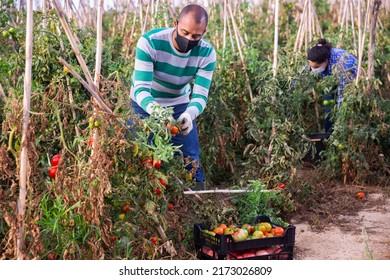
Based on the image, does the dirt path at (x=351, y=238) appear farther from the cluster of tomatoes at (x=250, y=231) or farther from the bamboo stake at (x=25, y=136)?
the bamboo stake at (x=25, y=136)

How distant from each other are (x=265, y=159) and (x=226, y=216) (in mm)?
899

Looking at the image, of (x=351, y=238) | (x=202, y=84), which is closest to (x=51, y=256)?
(x=202, y=84)

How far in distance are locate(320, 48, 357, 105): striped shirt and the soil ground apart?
2.45ft

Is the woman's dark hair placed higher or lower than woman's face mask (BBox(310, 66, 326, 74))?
higher

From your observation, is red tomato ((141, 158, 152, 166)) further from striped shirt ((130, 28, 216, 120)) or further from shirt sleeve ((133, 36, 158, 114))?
shirt sleeve ((133, 36, 158, 114))

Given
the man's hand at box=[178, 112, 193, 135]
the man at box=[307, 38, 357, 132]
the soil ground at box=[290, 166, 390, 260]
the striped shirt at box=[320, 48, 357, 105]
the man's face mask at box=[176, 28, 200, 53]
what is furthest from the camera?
the man at box=[307, 38, 357, 132]

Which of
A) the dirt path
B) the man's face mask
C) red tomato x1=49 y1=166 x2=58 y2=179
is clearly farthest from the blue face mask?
red tomato x1=49 y1=166 x2=58 y2=179

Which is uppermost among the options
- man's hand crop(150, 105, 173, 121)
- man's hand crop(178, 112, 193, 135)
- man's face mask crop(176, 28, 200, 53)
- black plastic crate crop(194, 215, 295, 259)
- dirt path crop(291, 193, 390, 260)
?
man's face mask crop(176, 28, 200, 53)

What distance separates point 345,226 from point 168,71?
1.48 meters

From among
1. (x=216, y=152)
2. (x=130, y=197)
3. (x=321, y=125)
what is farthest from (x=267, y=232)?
(x=321, y=125)

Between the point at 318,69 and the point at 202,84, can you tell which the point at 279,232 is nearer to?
the point at 202,84

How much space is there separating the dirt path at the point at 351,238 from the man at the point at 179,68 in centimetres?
71

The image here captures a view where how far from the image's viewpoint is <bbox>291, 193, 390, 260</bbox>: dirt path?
3.39 m

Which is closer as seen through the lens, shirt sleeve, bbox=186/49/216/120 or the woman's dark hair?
shirt sleeve, bbox=186/49/216/120
